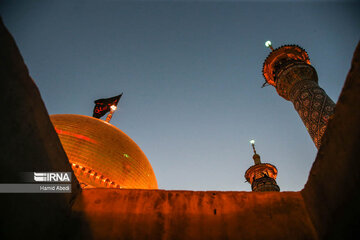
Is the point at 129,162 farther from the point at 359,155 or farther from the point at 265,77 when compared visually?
the point at 359,155

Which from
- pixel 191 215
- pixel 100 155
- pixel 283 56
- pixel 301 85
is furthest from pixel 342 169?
pixel 100 155

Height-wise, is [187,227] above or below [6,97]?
below

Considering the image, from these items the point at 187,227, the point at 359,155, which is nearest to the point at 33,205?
the point at 187,227

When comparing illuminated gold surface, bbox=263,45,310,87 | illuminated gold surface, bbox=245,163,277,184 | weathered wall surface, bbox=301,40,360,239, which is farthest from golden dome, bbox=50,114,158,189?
weathered wall surface, bbox=301,40,360,239

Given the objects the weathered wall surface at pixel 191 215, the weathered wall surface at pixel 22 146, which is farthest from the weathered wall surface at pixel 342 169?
the weathered wall surface at pixel 22 146

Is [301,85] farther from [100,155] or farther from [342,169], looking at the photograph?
[100,155]

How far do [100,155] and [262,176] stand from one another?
9.08 m

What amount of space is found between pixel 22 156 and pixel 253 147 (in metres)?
16.7

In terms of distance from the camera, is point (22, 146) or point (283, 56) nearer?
point (22, 146)

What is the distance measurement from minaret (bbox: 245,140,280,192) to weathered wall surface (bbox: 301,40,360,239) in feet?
40.1

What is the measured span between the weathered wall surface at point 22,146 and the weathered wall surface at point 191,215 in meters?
0.32

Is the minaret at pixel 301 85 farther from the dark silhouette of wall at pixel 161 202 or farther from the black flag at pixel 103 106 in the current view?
the black flag at pixel 103 106

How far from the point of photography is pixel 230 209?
6.75ft

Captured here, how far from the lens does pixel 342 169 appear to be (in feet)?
4.92
